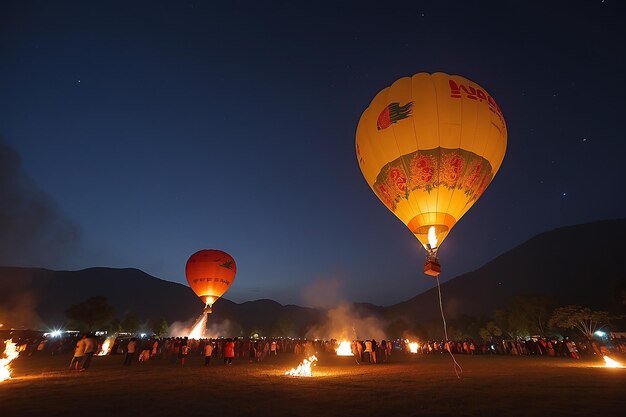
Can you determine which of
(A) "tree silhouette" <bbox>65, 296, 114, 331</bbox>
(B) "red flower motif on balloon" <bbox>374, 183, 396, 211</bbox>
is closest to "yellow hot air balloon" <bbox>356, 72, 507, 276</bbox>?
(B) "red flower motif on balloon" <bbox>374, 183, 396, 211</bbox>

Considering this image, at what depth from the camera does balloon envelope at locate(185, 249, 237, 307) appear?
31562 mm

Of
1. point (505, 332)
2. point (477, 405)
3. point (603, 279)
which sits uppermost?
point (603, 279)

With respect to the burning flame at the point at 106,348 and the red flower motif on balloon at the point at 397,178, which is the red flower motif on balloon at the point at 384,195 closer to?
the red flower motif on balloon at the point at 397,178

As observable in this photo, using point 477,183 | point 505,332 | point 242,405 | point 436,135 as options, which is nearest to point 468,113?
point 436,135

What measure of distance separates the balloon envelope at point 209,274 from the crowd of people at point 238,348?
4093 mm

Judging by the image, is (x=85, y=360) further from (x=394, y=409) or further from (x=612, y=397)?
(x=612, y=397)

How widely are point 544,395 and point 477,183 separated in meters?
8.28

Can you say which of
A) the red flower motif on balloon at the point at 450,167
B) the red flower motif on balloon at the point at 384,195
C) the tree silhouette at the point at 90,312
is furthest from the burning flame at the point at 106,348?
the tree silhouette at the point at 90,312

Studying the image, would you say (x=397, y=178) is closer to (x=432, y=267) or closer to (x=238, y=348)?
(x=432, y=267)

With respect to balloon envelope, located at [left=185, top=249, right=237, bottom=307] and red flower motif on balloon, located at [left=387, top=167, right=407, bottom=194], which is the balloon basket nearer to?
red flower motif on balloon, located at [left=387, top=167, right=407, bottom=194]

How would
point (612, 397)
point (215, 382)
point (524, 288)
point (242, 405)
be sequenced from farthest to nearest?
point (524, 288)
point (215, 382)
point (612, 397)
point (242, 405)

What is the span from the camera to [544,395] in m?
8.77

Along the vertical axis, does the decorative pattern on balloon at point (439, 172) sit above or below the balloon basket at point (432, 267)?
above

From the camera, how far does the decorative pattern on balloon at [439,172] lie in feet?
45.4
